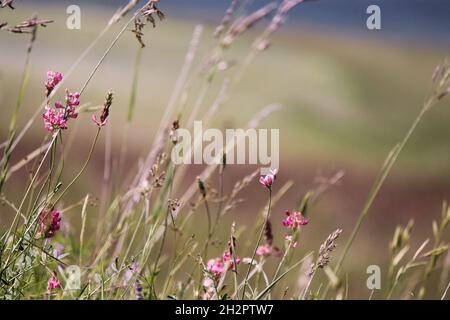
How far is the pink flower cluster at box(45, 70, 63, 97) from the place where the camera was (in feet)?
3.27

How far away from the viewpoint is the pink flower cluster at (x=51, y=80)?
1.00 m

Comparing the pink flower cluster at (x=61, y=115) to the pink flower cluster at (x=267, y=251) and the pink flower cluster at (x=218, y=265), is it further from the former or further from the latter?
the pink flower cluster at (x=267, y=251)

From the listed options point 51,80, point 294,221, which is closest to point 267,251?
point 294,221

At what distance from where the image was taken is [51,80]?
3.31ft

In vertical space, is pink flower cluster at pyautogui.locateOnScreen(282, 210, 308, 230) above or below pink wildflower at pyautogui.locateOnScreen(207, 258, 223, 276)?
above

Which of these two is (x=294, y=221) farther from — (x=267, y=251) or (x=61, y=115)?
(x=61, y=115)

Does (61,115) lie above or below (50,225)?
above

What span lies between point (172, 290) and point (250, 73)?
35.4 ft
